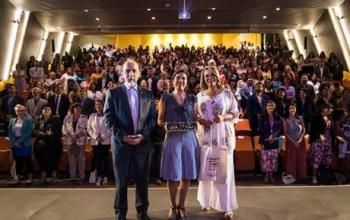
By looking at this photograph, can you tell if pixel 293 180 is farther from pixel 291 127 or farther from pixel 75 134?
pixel 75 134

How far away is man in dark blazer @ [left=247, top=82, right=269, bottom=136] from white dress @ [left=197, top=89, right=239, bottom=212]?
3.17 meters

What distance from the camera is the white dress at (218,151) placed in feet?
15.5

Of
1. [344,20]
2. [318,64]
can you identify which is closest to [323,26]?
[344,20]

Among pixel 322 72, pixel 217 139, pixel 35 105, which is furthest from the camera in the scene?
pixel 322 72

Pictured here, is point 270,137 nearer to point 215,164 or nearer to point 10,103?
point 215,164

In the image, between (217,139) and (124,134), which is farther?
(217,139)

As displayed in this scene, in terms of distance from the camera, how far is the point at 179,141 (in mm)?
4566

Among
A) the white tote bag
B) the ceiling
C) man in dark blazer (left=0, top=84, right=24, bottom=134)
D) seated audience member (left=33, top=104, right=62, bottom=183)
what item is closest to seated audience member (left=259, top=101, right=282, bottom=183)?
the white tote bag

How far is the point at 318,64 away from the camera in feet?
42.7

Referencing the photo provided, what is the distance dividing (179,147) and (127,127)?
1.76ft

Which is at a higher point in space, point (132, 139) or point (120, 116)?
point (120, 116)

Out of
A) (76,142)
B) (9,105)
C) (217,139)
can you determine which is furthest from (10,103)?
(217,139)

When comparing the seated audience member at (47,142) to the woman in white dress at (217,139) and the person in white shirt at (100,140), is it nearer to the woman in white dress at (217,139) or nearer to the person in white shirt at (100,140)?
the person in white shirt at (100,140)

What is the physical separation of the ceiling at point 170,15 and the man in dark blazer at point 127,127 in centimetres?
955
